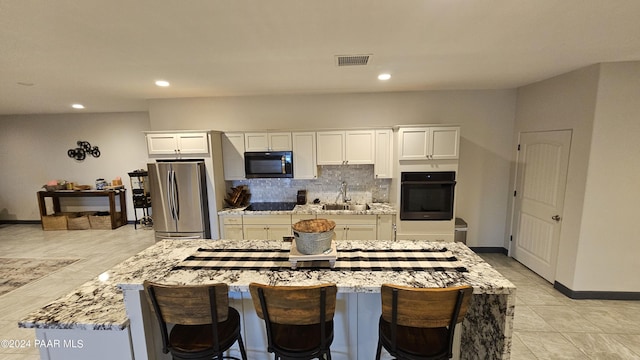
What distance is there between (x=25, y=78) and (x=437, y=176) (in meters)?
5.33

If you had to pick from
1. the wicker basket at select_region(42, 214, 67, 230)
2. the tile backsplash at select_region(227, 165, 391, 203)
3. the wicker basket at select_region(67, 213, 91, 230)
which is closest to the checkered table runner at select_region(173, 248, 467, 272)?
A: the tile backsplash at select_region(227, 165, 391, 203)

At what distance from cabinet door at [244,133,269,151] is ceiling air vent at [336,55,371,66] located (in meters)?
1.86

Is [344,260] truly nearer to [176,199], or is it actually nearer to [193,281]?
[193,281]

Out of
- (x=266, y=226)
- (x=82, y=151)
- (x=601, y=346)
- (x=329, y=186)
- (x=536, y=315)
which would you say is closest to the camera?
(x=601, y=346)

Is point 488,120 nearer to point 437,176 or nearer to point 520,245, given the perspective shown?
point 437,176

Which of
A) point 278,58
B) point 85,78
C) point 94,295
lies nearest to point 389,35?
point 278,58

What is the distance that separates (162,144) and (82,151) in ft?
12.1

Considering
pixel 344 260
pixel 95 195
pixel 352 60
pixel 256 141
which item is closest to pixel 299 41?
pixel 352 60

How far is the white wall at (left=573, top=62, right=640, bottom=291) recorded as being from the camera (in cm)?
273

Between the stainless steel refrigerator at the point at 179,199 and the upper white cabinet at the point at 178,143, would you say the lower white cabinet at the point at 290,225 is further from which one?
the upper white cabinet at the point at 178,143

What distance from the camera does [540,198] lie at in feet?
11.6

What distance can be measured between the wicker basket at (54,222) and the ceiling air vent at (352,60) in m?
7.14

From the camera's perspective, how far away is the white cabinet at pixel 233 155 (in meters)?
4.22

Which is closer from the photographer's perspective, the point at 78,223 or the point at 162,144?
the point at 162,144
